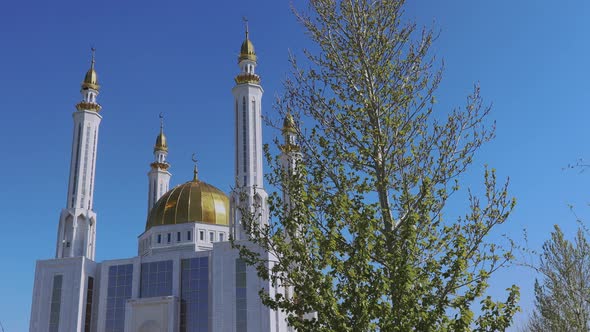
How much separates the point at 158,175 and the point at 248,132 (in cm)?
1374

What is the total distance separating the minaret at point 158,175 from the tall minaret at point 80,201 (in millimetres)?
7618

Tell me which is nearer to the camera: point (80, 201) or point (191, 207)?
point (80, 201)

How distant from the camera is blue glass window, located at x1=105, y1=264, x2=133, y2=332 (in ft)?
123

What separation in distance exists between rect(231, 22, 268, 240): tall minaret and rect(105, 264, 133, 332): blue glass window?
771 cm

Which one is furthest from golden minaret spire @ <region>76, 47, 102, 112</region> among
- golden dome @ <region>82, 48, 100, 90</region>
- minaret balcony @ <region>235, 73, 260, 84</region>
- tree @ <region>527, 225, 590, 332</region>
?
tree @ <region>527, 225, 590, 332</region>

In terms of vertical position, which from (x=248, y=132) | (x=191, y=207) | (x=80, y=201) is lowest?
(x=191, y=207)

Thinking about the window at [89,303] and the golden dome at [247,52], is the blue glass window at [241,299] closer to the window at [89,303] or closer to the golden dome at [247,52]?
the window at [89,303]

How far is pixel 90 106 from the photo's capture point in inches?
1674

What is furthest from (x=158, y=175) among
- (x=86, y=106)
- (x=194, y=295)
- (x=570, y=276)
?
(x=570, y=276)

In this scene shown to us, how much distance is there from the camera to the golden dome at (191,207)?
4078 centimetres

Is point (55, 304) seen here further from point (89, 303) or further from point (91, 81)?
point (91, 81)

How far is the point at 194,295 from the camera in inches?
1449

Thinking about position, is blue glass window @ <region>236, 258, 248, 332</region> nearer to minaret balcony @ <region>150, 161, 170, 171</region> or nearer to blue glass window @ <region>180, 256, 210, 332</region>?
blue glass window @ <region>180, 256, 210, 332</region>

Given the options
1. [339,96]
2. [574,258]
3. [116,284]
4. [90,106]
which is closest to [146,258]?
[116,284]
